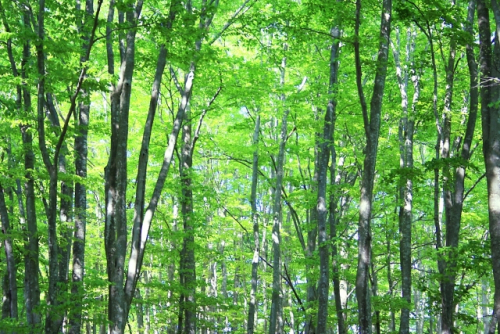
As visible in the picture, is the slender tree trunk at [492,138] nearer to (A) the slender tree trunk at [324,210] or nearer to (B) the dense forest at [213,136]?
(B) the dense forest at [213,136]

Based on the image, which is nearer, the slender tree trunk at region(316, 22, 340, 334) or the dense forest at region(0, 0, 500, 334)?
the dense forest at region(0, 0, 500, 334)

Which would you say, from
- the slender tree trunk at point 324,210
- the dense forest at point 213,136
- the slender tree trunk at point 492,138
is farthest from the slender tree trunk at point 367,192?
the slender tree trunk at point 324,210

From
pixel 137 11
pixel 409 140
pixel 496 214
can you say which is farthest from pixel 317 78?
pixel 496 214

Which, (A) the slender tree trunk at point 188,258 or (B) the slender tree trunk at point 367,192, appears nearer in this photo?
(B) the slender tree trunk at point 367,192

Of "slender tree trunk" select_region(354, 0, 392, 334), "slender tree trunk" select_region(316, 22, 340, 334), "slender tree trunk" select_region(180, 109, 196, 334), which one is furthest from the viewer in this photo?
"slender tree trunk" select_region(180, 109, 196, 334)

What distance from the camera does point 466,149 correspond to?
9.16 meters

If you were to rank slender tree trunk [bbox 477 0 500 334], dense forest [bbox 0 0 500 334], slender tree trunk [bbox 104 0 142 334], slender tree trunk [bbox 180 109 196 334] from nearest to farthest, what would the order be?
slender tree trunk [bbox 477 0 500 334], slender tree trunk [bbox 104 0 142 334], dense forest [bbox 0 0 500 334], slender tree trunk [bbox 180 109 196 334]

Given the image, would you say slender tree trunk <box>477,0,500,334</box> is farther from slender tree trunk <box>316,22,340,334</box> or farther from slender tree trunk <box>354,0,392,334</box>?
slender tree trunk <box>316,22,340,334</box>

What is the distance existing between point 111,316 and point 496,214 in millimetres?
5653

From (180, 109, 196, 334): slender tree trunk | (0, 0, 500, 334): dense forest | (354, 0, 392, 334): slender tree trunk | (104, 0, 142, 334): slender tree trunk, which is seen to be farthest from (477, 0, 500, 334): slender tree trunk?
(180, 109, 196, 334): slender tree trunk

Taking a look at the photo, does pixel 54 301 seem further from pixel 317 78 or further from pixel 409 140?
pixel 317 78

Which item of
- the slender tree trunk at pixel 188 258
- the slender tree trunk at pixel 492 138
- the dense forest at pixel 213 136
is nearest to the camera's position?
the slender tree trunk at pixel 492 138

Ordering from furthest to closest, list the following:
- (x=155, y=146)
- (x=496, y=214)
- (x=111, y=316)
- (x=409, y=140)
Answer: (x=155, y=146) < (x=409, y=140) < (x=111, y=316) < (x=496, y=214)

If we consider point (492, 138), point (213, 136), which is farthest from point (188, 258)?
point (492, 138)
